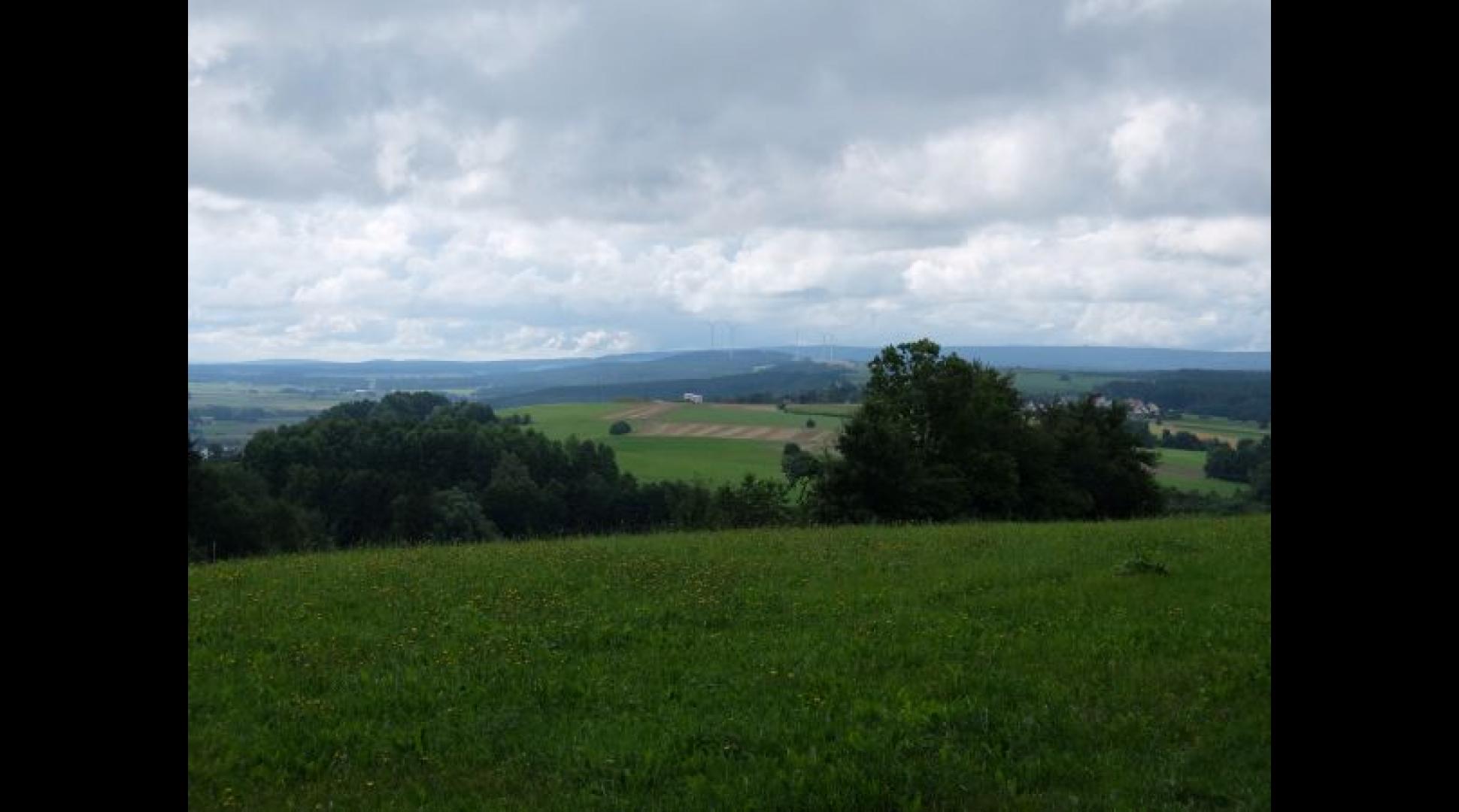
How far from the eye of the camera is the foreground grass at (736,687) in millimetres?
7008

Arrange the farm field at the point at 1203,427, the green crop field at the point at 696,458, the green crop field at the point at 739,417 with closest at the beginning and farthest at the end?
the farm field at the point at 1203,427
the green crop field at the point at 696,458
the green crop field at the point at 739,417

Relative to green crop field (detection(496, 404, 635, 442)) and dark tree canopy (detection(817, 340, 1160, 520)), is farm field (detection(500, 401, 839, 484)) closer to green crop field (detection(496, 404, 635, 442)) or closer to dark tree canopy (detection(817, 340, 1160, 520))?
green crop field (detection(496, 404, 635, 442))

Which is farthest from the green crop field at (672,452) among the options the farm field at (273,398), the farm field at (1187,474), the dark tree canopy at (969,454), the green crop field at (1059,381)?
the farm field at (1187,474)

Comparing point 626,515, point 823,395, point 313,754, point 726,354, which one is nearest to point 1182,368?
point 823,395

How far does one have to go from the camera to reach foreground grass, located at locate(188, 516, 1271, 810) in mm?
7008

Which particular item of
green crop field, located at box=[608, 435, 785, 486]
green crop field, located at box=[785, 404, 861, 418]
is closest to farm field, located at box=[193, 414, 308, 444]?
green crop field, located at box=[608, 435, 785, 486]

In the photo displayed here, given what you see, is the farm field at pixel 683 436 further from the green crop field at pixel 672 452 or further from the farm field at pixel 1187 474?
the farm field at pixel 1187 474

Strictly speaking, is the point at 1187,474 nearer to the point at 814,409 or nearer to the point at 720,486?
the point at 720,486

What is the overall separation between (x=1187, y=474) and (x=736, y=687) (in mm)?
55244

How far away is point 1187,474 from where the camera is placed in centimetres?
5778

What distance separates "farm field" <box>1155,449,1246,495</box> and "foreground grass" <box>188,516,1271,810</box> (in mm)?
38183

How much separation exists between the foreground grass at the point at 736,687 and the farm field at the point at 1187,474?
3818cm
